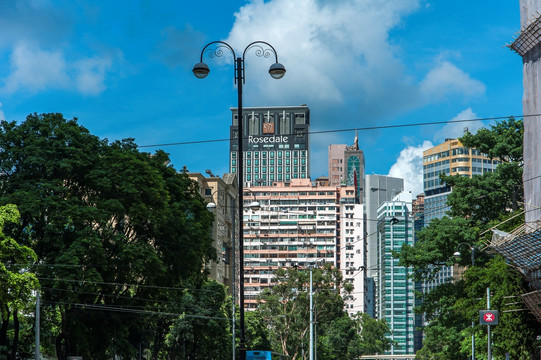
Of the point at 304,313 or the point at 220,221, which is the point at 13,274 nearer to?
the point at 304,313

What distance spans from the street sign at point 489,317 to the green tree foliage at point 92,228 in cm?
1496

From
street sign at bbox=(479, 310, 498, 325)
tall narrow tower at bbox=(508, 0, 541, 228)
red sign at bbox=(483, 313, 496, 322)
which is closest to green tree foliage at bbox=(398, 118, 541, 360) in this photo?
tall narrow tower at bbox=(508, 0, 541, 228)

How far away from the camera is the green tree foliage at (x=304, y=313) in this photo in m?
98.6

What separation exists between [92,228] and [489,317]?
19.2 m

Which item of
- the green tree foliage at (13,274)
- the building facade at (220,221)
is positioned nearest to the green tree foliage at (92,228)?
the green tree foliage at (13,274)

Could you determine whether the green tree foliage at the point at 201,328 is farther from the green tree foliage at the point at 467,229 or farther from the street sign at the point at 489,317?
the street sign at the point at 489,317

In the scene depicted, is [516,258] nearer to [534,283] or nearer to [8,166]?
[534,283]

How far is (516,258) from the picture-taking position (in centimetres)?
4312

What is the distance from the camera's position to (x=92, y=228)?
43.7 metres

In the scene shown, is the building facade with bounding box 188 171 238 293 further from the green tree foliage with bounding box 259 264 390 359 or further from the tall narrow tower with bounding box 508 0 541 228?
the tall narrow tower with bounding box 508 0 541 228

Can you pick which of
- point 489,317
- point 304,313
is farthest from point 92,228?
point 304,313

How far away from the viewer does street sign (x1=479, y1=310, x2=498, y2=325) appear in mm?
41744

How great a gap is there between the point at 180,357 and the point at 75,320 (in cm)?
2770

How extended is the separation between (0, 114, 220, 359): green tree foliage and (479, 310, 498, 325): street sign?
1496 cm
